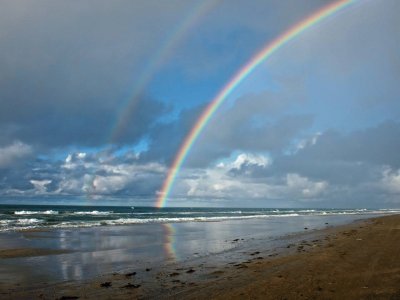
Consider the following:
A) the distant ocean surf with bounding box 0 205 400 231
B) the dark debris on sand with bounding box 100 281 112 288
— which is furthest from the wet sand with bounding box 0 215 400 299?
the distant ocean surf with bounding box 0 205 400 231

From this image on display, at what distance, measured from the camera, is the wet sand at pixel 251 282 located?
32.3ft

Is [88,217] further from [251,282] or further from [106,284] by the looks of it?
[251,282]

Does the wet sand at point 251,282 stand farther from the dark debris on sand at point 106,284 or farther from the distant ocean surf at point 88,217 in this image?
the distant ocean surf at point 88,217

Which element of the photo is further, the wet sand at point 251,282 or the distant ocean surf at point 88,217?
the distant ocean surf at point 88,217

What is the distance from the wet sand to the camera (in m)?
9.84

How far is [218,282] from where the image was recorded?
11.8 metres

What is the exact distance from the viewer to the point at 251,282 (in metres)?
11.4

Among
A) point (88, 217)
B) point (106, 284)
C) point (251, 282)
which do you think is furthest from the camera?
point (88, 217)

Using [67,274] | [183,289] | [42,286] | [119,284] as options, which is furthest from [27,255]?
[183,289]

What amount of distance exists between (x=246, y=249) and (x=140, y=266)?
7.50 m

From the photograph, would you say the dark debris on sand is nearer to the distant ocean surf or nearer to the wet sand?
the wet sand

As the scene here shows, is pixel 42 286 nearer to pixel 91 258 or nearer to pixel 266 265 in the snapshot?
pixel 91 258

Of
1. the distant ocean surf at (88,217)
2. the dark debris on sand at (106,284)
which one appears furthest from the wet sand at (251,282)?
the distant ocean surf at (88,217)

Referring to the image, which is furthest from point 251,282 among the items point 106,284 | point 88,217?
point 88,217
